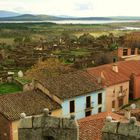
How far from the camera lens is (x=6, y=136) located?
92.1 ft

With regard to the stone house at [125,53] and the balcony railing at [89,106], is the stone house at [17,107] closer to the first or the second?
the balcony railing at [89,106]

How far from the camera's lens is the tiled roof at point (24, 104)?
1116 inches

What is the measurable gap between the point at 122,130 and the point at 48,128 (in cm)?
190

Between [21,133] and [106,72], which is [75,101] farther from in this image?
[21,133]

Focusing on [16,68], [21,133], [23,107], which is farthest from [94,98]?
[16,68]

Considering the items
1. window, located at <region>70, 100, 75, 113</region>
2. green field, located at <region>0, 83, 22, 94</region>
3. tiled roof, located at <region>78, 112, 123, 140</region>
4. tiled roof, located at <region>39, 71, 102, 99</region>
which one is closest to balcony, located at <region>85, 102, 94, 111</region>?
tiled roof, located at <region>39, 71, 102, 99</region>

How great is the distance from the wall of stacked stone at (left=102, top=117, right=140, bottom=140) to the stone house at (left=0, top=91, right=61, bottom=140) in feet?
64.3

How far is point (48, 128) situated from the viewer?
8.78 metres

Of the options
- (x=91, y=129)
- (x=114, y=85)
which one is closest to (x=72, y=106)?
(x=114, y=85)

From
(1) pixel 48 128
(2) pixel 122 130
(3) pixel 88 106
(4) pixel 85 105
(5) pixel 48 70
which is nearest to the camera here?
(2) pixel 122 130

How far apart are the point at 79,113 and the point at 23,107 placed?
23.9 feet

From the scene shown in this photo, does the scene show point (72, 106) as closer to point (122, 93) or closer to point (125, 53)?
point (122, 93)

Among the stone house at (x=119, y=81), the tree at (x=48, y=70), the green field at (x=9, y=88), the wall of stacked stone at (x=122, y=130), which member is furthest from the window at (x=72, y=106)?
the wall of stacked stone at (x=122, y=130)

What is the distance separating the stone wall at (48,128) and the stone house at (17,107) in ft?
61.5
